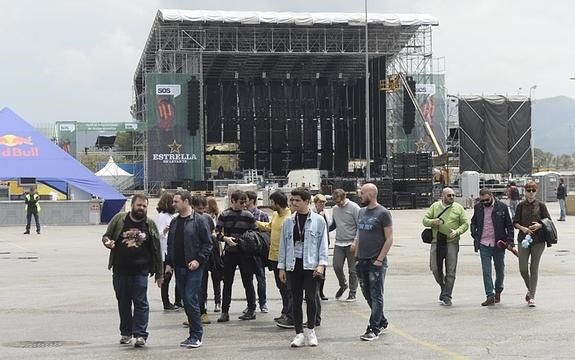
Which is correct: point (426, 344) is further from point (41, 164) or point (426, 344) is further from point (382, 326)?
point (41, 164)

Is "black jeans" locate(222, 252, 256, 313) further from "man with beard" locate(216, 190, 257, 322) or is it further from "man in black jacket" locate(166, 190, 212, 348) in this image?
"man in black jacket" locate(166, 190, 212, 348)

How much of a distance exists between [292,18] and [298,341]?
177 ft

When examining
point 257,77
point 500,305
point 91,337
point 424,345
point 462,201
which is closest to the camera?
point 424,345

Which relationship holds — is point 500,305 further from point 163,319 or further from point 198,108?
point 198,108

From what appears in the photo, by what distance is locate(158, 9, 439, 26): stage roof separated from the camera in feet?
195

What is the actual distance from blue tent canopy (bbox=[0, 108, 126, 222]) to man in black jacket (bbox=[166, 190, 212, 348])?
25332mm

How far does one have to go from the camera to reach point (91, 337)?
29.4 ft

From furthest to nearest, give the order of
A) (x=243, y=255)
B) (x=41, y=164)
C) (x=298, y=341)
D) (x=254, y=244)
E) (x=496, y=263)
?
(x=41, y=164) → (x=496, y=263) → (x=243, y=255) → (x=254, y=244) → (x=298, y=341)

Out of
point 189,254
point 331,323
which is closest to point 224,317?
point 331,323

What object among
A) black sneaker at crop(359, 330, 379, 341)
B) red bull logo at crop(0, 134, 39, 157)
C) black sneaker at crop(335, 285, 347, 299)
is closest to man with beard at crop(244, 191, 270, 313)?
black sneaker at crop(335, 285, 347, 299)

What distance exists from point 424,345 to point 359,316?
2.06 m

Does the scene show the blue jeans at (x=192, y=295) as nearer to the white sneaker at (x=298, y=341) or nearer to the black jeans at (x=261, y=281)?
the white sneaker at (x=298, y=341)

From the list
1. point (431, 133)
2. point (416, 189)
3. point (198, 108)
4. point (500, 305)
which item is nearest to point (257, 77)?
point (198, 108)

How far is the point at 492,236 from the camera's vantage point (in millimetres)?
11078
